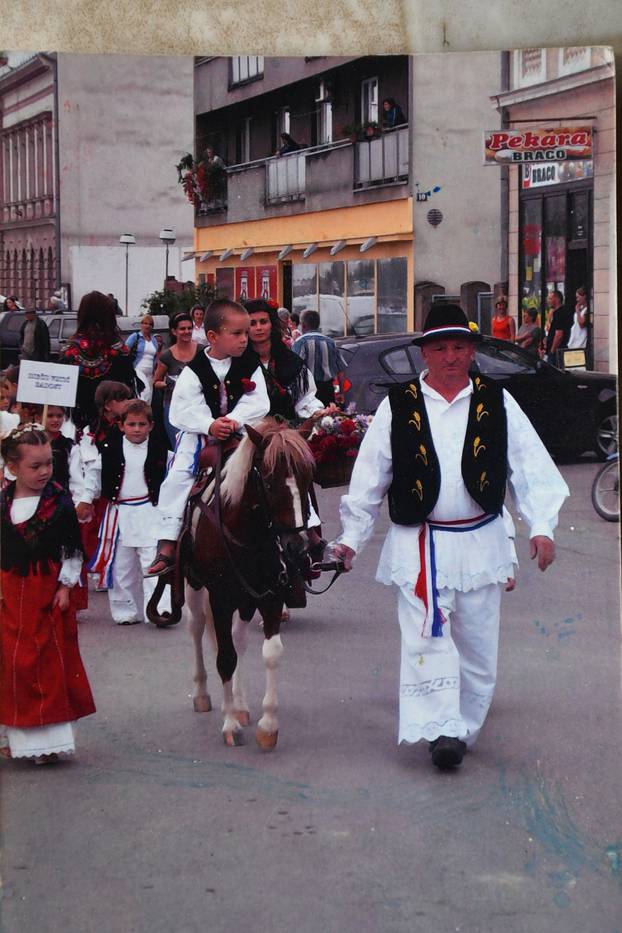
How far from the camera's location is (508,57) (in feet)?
16.4

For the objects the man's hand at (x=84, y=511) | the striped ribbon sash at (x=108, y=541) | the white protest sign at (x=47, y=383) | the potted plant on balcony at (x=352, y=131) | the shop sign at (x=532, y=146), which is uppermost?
the potted plant on balcony at (x=352, y=131)

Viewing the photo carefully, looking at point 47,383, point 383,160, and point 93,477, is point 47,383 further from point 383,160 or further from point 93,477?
point 383,160

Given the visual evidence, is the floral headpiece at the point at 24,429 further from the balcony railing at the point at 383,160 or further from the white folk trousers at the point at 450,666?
the balcony railing at the point at 383,160

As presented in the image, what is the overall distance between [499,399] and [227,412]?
121 centimetres

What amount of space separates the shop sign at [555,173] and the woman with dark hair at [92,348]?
171cm

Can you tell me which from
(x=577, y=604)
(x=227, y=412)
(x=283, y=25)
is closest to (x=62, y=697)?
(x=227, y=412)

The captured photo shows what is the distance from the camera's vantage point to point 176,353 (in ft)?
18.9

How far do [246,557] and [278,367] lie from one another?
34.3 inches

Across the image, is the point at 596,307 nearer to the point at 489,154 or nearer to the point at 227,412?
the point at 489,154

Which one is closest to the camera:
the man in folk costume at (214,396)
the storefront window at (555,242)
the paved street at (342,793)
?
the paved street at (342,793)

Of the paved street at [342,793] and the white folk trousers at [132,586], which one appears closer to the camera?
the paved street at [342,793]

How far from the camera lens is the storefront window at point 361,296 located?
5.92 meters

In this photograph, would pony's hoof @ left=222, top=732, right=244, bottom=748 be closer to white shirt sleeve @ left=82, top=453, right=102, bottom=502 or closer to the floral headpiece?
white shirt sleeve @ left=82, top=453, right=102, bottom=502

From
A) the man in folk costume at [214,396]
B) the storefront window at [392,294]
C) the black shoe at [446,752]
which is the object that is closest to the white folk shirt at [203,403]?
the man in folk costume at [214,396]
